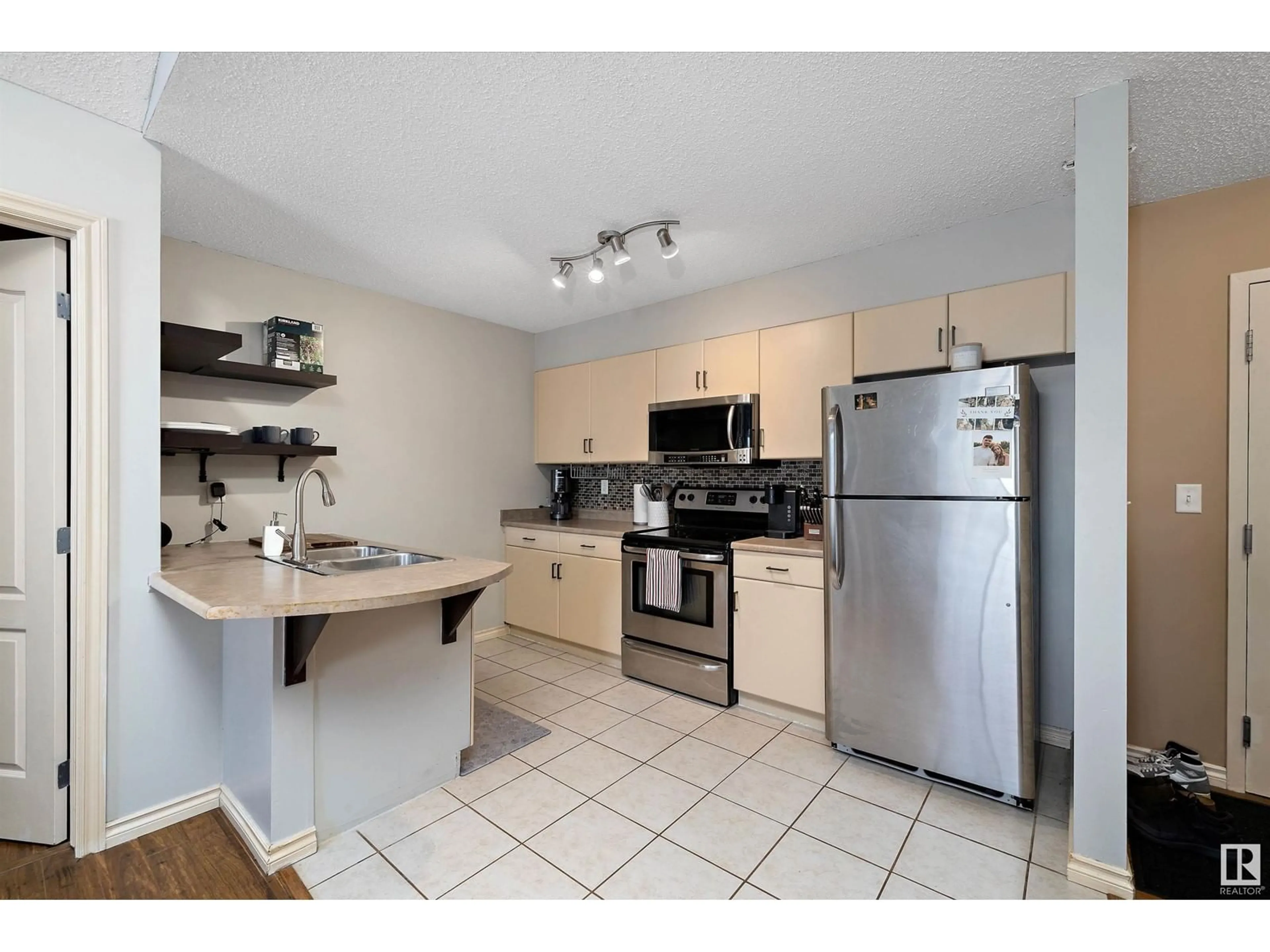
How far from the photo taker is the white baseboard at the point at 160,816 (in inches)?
72.1

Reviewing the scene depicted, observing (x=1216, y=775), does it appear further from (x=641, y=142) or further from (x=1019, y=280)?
(x=641, y=142)

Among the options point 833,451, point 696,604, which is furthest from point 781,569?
point 833,451

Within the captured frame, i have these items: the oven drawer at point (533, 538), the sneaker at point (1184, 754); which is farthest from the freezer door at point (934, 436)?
the oven drawer at point (533, 538)

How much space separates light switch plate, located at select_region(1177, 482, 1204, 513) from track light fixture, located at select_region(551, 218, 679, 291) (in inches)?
92.6

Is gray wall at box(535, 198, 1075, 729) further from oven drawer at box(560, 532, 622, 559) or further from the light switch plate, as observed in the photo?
oven drawer at box(560, 532, 622, 559)

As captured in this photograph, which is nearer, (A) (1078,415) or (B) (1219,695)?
(A) (1078,415)

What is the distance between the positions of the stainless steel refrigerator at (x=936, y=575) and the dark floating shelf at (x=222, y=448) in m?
2.60

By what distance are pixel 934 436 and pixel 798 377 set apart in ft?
3.16

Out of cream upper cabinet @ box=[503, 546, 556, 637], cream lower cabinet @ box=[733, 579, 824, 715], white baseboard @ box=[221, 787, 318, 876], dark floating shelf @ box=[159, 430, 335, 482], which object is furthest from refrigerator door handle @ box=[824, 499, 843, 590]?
dark floating shelf @ box=[159, 430, 335, 482]

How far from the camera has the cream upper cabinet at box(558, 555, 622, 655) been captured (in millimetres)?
3445

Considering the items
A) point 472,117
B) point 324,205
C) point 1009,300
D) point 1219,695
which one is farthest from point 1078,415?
point 324,205

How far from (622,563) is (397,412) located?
5.78ft
